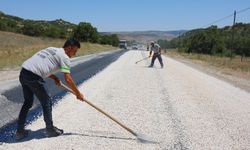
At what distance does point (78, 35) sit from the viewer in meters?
107

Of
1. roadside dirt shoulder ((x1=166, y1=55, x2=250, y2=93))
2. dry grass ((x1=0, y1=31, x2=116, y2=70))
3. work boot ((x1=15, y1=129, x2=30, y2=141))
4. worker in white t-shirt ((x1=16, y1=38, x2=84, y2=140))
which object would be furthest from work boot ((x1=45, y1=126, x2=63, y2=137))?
dry grass ((x1=0, y1=31, x2=116, y2=70))

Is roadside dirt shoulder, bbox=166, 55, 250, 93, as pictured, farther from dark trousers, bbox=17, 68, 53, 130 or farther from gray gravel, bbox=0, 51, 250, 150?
dark trousers, bbox=17, 68, 53, 130

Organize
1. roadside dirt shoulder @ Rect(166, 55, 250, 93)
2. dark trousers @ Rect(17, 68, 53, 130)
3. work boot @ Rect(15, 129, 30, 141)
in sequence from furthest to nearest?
roadside dirt shoulder @ Rect(166, 55, 250, 93), work boot @ Rect(15, 129, 30, 141), dark trousers @ Rect(17, 68, 53, 130)

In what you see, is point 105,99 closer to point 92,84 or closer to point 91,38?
point 92,84

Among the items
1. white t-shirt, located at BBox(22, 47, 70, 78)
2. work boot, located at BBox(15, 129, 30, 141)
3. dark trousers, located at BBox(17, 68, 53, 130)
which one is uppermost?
white t-shirt, located at BBox(22, 47, 70, 78)

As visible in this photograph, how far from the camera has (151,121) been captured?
337 inches

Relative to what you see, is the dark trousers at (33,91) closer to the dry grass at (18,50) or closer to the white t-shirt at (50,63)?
the white t-shirt at (50,63)

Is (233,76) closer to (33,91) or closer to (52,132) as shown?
(52,132)

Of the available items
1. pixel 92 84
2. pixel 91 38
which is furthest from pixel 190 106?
pixel 91 38

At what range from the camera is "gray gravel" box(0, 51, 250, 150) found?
677 centimetres

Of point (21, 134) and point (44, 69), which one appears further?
point (21, 134)

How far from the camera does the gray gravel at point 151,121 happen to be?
6.77m

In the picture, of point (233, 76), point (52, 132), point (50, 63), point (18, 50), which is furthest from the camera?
point (18, 50)

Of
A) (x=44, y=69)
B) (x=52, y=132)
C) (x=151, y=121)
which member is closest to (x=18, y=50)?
(x=151, y=121)
